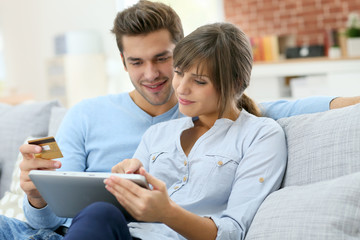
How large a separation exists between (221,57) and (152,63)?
48 centimetres

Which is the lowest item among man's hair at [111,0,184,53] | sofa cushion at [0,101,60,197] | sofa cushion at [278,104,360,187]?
sofa cushion at [0,101,60,197]

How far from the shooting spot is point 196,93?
1521 millimetres

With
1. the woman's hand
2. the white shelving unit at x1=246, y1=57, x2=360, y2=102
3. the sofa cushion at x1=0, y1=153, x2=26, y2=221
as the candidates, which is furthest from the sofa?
the white shelving unit at x1=246, y1=57, x2=360, y2=102

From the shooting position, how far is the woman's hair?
150 cm

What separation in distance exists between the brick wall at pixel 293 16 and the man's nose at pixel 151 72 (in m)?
4.54

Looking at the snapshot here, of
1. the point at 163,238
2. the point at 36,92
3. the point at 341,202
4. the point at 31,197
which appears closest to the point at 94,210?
the point at 163,238

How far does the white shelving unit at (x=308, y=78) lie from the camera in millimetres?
Result: 5312

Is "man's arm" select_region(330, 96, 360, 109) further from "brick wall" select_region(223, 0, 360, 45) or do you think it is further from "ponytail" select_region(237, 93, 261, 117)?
"brick wall" select_region(223, 0, 360, 45)

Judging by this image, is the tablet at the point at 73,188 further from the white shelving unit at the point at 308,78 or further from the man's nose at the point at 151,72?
the white shelving unit at the point at 308,78

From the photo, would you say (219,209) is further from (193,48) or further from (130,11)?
(130,11)

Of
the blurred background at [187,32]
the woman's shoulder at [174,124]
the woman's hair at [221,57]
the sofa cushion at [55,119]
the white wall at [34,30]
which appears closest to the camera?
the woman's hair at [221,57]

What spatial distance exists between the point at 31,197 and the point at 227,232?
2.18ft

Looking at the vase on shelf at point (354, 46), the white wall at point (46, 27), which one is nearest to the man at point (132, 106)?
the vase on shelf at point (354, 46)

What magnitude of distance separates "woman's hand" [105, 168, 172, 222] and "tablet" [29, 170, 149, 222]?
0.02 metres
